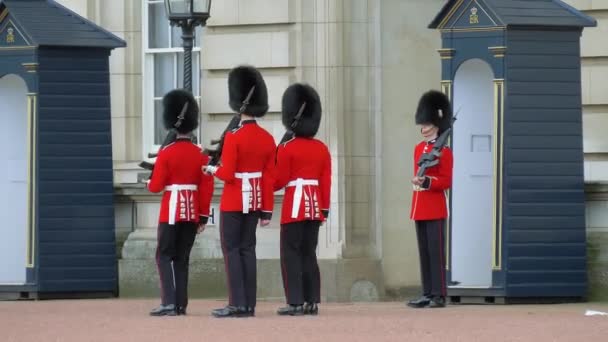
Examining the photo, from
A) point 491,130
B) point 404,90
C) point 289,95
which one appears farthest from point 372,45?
point 289,95

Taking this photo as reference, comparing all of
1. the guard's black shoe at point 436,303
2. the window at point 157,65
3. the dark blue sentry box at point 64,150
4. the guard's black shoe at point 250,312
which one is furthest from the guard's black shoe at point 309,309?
the window at point 157,65

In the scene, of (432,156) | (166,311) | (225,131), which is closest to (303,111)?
(225,131)

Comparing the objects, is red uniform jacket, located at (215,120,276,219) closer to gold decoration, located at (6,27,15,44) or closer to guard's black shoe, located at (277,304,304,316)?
guard's black shoe, located at (277,304,304,316)

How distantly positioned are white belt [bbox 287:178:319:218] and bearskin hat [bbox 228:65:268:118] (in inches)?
18.7

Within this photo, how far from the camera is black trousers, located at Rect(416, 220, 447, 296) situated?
42.1ft

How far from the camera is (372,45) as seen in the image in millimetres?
14539

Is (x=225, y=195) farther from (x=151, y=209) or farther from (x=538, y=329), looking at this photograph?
(x=151, y=209)

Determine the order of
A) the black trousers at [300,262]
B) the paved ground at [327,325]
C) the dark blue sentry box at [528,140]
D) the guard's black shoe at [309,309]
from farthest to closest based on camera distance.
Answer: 1. the dark blue sentry box at [528,140]
2. the guard's black shoe at [309,309]
3. the black trousers at [300,262]
4. the paved ground at [327,325]

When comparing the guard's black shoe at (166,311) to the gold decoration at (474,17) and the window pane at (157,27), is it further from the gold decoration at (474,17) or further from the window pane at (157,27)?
the window pane at (157,27)

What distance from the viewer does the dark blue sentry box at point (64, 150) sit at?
46.6 feet

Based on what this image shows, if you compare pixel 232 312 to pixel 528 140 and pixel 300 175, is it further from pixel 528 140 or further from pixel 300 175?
pixel 528 140

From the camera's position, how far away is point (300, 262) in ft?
39.3

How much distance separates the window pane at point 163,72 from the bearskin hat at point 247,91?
12.2 feet

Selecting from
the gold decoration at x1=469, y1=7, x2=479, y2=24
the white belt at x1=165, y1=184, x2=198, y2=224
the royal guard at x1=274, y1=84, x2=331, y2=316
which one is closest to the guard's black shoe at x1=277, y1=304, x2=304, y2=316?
the royal guard at x1=274, y1=84, x2=331, y2=316
